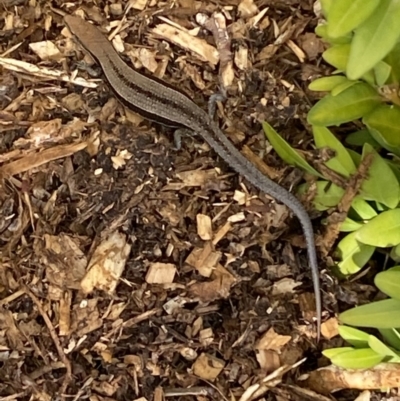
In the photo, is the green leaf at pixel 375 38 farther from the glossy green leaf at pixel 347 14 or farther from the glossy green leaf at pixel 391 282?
the glossy green leaf at pixel 391 282

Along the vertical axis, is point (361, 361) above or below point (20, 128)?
below

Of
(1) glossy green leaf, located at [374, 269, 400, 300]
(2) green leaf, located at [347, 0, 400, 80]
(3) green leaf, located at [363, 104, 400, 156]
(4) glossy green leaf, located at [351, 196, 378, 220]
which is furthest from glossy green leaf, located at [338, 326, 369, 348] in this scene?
(2) green leaf, located at [347, 0, 400, 80]

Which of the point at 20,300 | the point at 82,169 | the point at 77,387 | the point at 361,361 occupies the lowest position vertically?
the point at 77,387

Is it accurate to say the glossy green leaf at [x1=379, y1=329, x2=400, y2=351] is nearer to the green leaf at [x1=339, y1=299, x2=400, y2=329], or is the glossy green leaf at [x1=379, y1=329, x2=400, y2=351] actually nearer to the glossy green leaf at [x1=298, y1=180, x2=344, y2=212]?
the green leaf at [x1=339, y1=299, x2=400, y2=329]

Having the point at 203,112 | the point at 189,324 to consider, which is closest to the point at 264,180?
the point at 203,112

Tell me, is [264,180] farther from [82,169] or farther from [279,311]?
[82,169]

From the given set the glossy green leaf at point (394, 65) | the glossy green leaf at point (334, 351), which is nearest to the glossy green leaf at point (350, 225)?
the glossy green leaf at point (334, 351)
